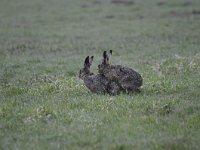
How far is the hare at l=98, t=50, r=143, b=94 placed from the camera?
1488cm

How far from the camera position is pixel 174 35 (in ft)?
109

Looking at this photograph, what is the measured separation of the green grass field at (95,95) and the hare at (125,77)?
39 cm

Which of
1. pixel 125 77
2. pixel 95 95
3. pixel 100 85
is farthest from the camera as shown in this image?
pixel 100 85

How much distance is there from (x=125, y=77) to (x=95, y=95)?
40.9 inches

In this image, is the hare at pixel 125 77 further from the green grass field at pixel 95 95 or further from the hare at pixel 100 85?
the green grass field at pixel 95 95

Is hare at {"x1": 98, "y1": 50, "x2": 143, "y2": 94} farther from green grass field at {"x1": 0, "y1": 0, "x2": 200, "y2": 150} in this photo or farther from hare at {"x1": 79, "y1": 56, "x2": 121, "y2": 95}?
green grass field at {"x1": 0, "y1": 0, "x2": 200, "y2": 150}

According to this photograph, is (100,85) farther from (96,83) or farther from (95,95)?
(95,95)

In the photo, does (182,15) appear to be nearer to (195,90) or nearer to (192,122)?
(195,90)

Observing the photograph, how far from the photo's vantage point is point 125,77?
48.9 feet

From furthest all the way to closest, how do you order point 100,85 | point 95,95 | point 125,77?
point 100,85, point 95,95, point 125,77

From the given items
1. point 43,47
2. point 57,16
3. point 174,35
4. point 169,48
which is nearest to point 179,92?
point 169,48

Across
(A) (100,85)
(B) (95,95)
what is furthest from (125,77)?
(B) (95,95)

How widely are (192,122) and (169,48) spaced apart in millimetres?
16149

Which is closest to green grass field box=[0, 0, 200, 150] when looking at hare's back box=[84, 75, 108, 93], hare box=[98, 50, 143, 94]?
hare's back box=[84, 75, 108, 93]
